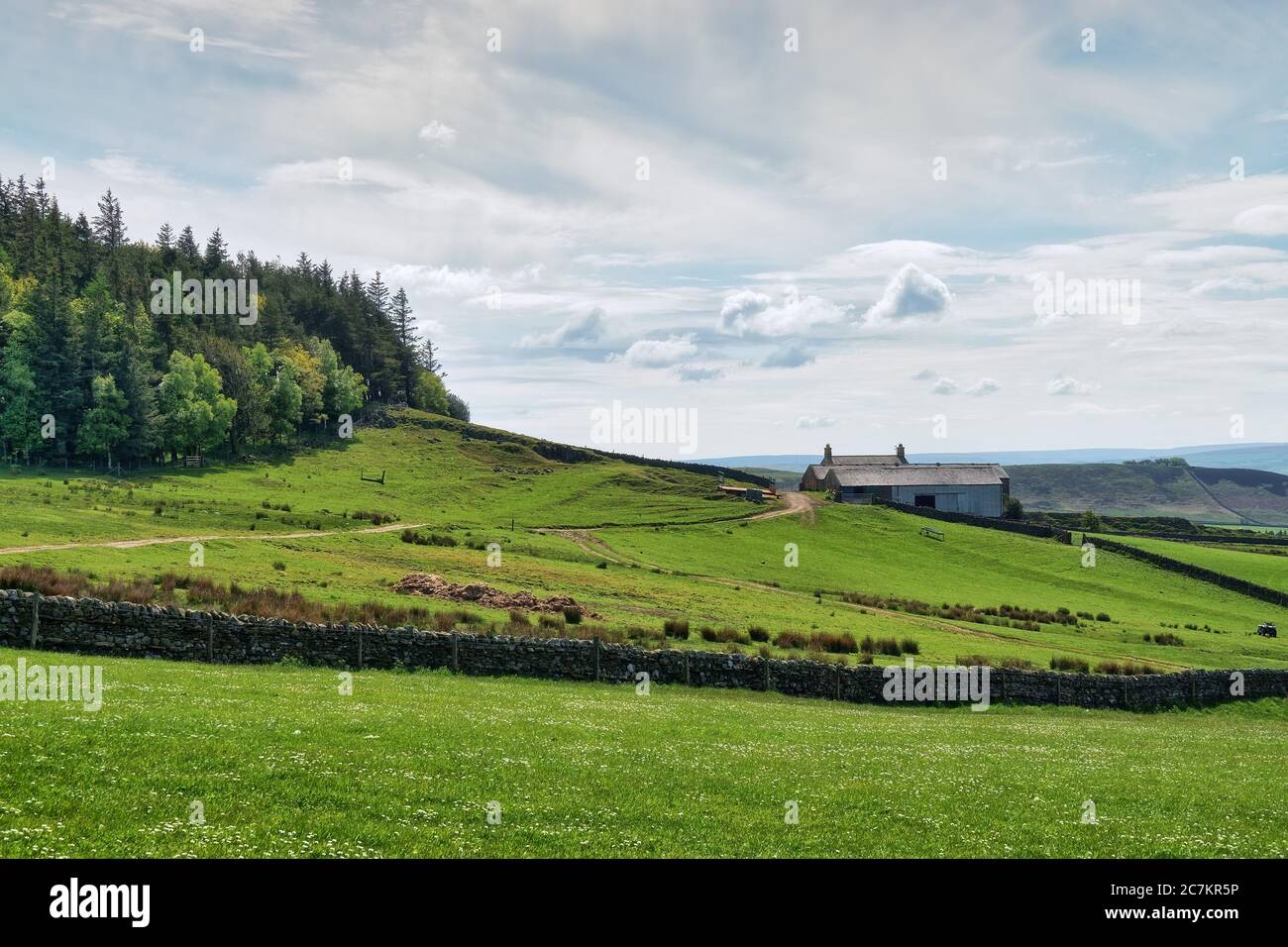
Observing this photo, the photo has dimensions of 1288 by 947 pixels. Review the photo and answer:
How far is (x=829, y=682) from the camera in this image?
36.0m

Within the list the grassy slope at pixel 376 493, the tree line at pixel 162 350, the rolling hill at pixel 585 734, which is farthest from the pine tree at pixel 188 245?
the rolling hill at pixel 585 734

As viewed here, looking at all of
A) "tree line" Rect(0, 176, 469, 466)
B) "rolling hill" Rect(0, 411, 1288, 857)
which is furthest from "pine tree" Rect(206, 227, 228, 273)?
"rolling hill" Rect(0, 411, 1288, 857)

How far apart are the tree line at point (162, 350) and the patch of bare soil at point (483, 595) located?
2722 inches

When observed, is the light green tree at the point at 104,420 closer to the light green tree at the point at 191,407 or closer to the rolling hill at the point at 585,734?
the light green tree at the point at 191,407

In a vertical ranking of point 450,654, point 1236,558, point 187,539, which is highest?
point 187,539

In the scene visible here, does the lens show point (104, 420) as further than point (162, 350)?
No

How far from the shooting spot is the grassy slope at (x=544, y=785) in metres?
11.6

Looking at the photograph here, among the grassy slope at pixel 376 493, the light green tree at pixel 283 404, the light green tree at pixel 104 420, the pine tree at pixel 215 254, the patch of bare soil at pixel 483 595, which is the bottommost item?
the patch of bare soil at pixel 483 595

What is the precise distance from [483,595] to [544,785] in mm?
32423

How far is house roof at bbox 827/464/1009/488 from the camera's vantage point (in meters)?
132

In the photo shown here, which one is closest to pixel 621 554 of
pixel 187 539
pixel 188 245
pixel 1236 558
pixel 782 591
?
pixel 782 591

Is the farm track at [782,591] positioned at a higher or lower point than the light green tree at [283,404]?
lower

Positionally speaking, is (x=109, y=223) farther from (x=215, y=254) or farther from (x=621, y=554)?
(x=621, y=554)

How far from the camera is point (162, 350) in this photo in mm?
116562
